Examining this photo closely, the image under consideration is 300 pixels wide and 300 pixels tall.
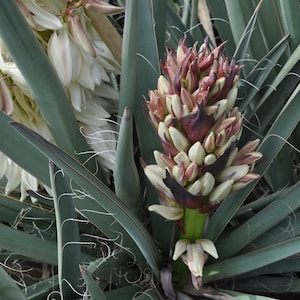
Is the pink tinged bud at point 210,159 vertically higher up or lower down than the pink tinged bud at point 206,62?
lower down

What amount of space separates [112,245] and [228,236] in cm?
15

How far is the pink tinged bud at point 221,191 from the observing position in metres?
0.51

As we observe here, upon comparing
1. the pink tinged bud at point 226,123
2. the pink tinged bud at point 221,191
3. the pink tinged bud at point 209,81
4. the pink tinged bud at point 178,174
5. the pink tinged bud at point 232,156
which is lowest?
the pink tinged bud at point 221,191

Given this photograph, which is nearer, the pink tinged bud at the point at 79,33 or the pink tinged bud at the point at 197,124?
the pink tinged bud at the point at 197,124

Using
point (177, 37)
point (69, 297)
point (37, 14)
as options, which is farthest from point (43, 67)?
point (177, 37)

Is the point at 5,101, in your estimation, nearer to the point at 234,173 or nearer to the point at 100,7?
the point at 100,7

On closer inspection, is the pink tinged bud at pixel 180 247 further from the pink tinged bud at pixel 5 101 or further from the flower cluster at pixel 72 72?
the pink tinged bud at pixel 5 101

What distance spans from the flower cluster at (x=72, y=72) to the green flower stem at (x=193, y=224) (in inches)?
4.5

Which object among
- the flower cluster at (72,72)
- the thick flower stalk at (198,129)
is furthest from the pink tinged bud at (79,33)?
the thick flower stalk at (198,129)

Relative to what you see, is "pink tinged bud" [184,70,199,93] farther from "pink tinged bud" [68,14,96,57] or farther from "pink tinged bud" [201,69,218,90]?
"pink tinged bud" [68,14,96,57]

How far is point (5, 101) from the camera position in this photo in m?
→ 0.58

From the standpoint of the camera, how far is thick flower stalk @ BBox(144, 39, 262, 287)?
1.59 ft

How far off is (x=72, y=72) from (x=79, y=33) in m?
0.04

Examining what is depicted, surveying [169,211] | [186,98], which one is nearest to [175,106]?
[186,98]
